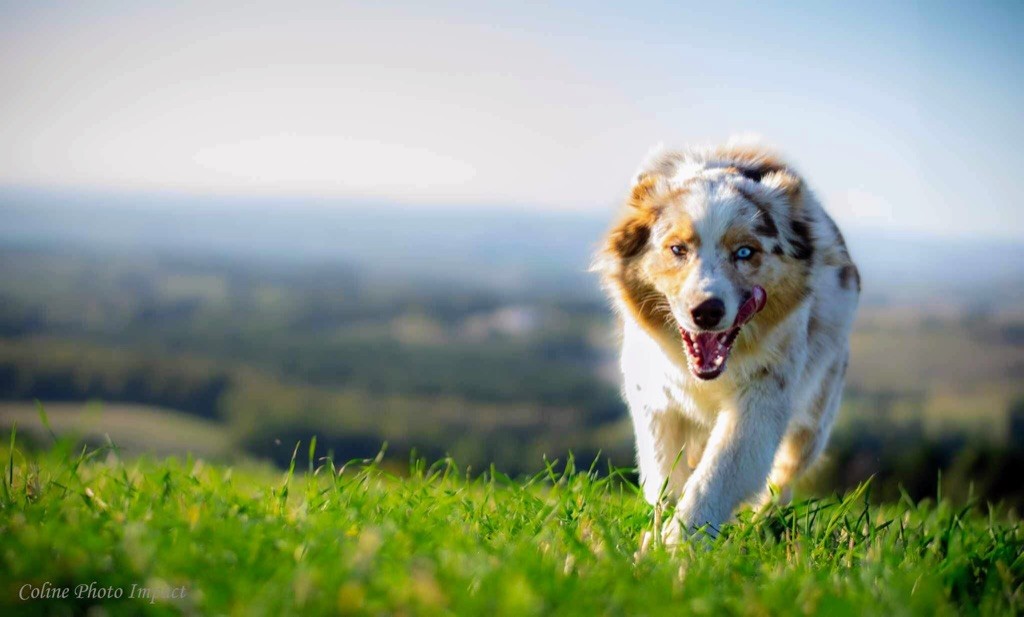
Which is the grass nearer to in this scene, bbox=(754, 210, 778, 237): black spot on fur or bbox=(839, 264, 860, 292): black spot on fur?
bbox=(754, 210, 778, 237): black spot on fur

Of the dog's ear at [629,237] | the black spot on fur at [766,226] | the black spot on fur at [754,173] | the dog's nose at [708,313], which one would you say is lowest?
the dog's nose at [708,313]

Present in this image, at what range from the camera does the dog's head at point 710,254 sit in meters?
4.46

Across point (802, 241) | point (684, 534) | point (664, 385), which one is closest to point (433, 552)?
point (684, 534)

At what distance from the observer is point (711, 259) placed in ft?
14.9

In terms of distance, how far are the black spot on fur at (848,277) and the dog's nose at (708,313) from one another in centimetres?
173

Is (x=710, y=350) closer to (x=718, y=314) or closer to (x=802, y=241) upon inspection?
(x=718, y=314)

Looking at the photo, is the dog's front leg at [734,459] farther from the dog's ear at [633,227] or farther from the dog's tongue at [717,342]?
the dog's ear at [633,227]

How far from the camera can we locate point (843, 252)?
5.40 m

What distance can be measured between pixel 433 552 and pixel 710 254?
2.15 m

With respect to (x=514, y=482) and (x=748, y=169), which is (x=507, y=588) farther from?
(x=748, y=169)

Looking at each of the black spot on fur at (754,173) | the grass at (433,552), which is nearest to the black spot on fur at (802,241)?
the black spot on fur at (754,173)

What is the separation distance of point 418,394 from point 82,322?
152 ft

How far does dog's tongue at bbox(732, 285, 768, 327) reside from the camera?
177 inches

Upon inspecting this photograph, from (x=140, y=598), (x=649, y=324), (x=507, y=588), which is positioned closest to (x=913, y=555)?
(x=649, y=324)
